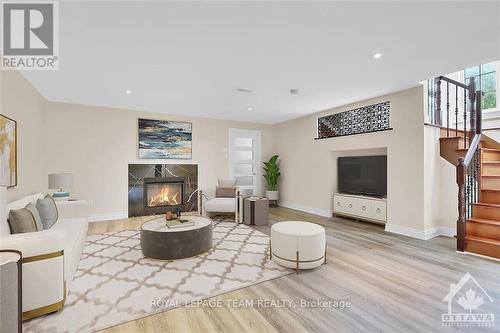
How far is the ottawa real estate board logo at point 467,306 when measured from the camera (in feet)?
6.03

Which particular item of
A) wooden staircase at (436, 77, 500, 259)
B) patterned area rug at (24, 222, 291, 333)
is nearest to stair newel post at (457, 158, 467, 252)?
wooden staircase at (436, 77, 500, 259)

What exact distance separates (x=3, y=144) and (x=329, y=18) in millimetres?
3603

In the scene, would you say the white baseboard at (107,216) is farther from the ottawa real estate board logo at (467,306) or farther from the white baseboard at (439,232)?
the white baseboard at (439,232)

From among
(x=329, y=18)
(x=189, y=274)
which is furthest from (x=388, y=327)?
(x=329, y=18)

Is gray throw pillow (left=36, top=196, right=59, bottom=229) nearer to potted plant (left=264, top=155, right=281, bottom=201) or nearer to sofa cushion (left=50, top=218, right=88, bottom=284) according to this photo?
sofa cushion (left=50, top=218, right=88, bottom=284)

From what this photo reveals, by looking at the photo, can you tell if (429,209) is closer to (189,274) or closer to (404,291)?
(404,291)

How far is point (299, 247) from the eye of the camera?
2.65m

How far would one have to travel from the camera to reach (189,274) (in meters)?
2.60

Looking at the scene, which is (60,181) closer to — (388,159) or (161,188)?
(161,188)

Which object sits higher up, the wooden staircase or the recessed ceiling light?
the recessed ceiling light

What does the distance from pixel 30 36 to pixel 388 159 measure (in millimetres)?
5155

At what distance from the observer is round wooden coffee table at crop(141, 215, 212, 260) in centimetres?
293

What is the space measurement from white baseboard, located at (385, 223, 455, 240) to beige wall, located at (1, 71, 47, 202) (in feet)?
18.4

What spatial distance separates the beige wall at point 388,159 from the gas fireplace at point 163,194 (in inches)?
114
